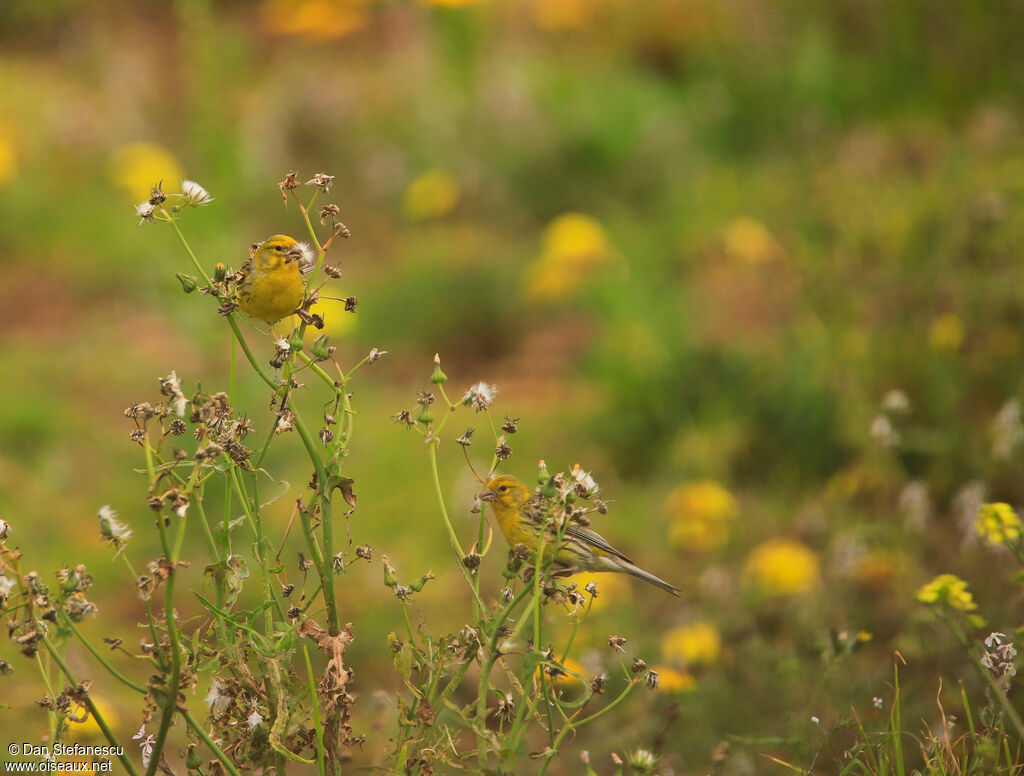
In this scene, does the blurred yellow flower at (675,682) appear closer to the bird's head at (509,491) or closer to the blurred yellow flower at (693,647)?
the blurred yellow flower at (693,647)

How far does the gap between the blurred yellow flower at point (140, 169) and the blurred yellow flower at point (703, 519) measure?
390cm

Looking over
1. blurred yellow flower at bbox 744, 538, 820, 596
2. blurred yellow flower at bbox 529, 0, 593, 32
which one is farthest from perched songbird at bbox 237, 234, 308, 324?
blurred yellow flower at bbox 529, 0, 593, 32

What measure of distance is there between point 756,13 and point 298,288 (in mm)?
6855

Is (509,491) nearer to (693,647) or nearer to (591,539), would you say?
(591,539)

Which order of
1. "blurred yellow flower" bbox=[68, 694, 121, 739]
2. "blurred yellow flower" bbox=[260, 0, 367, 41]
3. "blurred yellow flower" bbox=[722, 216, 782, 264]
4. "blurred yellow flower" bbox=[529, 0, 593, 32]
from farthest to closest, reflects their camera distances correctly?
1. "blurred yellow flower" bbox=[260, 0, 367, 41]
2. "blurred yellow flower" bbox=[529, 0, 593, 32]
3. "blurred yellow flower" bbox=[722, 216, 782, 264]
4. "blurred yellow flower" bbox=[68, 694, 121, 739]

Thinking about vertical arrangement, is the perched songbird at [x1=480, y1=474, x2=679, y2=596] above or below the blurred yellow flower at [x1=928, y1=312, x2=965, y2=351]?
below

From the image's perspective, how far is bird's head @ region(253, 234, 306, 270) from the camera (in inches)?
85.1

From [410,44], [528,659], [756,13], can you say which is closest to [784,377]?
[528,659]

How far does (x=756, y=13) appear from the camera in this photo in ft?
27.2

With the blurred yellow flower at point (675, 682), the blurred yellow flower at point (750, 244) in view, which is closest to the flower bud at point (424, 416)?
the blurred yellow flower at point (675, 682)

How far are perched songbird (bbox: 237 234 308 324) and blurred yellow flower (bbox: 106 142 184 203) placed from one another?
469 cm

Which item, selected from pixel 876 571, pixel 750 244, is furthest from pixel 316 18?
pixel 876 571

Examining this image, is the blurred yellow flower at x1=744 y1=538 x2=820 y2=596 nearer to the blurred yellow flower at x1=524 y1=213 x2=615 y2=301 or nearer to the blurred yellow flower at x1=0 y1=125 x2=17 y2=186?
the blurred yellow flower at x1=524 y1=213 x2=615 y2=301

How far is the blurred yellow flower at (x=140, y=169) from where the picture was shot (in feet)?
23.2
